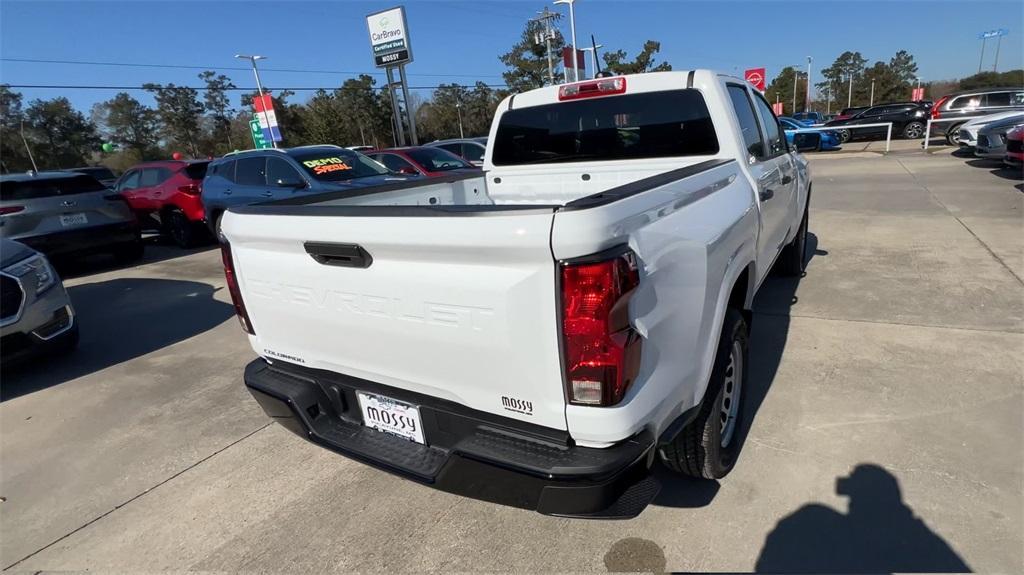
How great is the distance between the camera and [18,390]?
14.4 feet

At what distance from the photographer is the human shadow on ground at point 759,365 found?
253 centimetres

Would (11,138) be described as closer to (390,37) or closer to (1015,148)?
(390,37)

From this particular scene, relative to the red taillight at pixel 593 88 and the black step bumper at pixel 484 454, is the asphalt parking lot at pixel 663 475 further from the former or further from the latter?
the red taillight at pixel 593 88

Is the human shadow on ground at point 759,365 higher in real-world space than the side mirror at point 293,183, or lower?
lower

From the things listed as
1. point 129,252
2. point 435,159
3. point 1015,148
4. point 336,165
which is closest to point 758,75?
point 1015,148

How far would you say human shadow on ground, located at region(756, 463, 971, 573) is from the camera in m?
2.05

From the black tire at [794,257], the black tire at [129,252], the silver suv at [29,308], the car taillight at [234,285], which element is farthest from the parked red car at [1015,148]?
the black tire at [129,252]

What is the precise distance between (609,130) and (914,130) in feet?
77.7

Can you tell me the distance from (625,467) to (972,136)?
1629cm

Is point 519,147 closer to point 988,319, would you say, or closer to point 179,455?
point 179,455

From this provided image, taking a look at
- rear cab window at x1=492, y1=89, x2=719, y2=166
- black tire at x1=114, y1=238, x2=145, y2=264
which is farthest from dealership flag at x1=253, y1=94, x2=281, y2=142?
rear cab window at x1=492, y1=89, x2=719, y2=166

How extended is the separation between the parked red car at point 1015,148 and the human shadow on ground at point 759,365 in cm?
647

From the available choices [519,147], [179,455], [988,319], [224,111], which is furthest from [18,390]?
[224,111]

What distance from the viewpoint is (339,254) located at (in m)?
1.97
